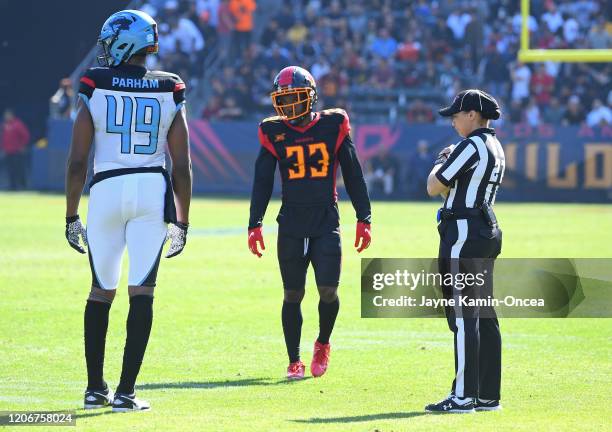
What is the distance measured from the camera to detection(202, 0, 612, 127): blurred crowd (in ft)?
93.4

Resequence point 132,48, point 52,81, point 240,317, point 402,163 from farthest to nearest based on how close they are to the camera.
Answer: point 52,81
point 402,163
point 240,317
point 132,48

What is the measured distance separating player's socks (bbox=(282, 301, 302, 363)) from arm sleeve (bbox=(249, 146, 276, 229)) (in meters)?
0.60

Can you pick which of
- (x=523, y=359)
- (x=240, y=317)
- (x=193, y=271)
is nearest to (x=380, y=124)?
(x=193, y=271)

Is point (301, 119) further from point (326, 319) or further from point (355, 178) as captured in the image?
point (326, 319)

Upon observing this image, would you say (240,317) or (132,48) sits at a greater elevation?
(132,48)

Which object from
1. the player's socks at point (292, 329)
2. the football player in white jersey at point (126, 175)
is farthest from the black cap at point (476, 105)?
the player's socks at point (292, 329)

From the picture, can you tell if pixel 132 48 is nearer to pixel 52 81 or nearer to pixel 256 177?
pixel 256 177

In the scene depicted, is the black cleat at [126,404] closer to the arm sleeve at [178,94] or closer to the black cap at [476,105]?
the arm sleeve at [178,94]

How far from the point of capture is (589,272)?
13.4m

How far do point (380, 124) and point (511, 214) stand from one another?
18.8ft

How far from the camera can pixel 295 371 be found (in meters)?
8.05

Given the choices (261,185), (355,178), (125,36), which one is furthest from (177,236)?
(355,178)

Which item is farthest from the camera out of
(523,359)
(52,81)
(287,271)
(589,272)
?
(52,81)

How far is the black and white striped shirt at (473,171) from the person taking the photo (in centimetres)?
686
